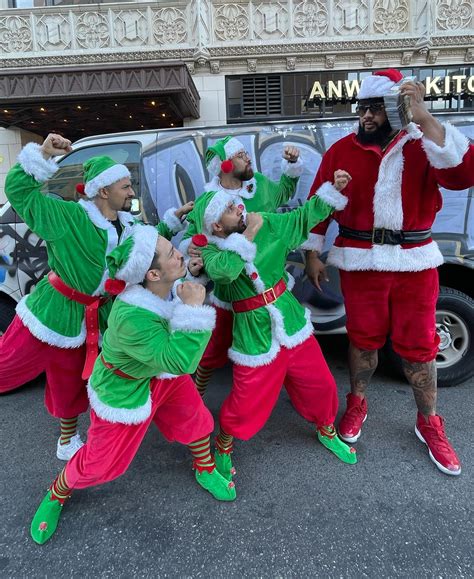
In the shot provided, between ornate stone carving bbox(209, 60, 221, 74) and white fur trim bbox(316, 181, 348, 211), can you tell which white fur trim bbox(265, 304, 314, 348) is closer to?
white fur trim bbox(316, 181, 348, 211)

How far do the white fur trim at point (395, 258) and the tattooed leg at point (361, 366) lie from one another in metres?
0.58

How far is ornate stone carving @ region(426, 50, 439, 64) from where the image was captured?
34.3ft

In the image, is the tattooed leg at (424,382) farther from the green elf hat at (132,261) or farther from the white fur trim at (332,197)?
the green elf hat at (132,261)

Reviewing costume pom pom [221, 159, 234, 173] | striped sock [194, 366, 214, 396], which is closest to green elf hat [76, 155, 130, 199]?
costume pom pom [221, 159, 234, 173]

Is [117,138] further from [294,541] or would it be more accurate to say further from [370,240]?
[294,541]

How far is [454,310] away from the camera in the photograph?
10.6 feet

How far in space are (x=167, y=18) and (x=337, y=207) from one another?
10489mm

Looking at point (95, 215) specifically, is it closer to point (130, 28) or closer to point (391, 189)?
point (391, 189)

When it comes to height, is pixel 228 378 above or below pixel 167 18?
below

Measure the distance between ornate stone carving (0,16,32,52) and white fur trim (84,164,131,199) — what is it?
10.9m

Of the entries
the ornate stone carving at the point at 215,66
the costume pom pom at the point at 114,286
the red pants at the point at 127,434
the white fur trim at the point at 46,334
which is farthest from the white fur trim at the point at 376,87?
the ornate stone carving at the point at 215,66

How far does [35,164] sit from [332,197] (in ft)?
4.87

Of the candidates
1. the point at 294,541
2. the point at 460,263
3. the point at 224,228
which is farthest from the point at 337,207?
the point at 294,541

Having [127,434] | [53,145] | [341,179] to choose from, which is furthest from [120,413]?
[341,179]
